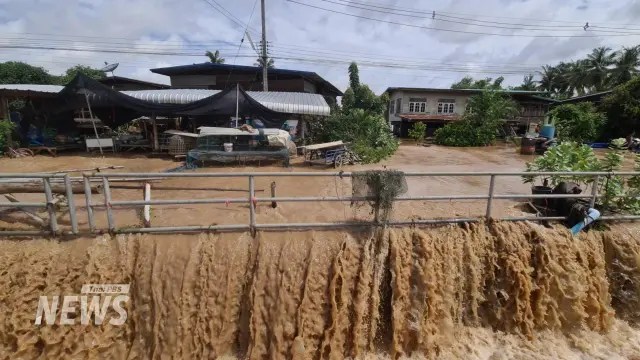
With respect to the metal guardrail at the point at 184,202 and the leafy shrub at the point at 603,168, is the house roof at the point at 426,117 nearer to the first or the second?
the leafy shrub at the point at 603,168

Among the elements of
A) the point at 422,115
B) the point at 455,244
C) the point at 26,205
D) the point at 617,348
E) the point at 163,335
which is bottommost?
the point at 617,348

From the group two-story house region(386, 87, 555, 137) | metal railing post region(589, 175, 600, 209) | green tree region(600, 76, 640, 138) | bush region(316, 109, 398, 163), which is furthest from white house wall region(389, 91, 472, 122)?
metal railing post region(589, 175, 600, 209)

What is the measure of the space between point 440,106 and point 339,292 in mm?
30151

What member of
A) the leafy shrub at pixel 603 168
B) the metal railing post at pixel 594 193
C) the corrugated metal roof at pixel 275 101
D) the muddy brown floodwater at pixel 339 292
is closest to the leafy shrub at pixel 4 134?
the corrugated metal roof at pixel 275 101

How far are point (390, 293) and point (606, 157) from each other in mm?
5177

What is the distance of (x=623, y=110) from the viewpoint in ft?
73.8

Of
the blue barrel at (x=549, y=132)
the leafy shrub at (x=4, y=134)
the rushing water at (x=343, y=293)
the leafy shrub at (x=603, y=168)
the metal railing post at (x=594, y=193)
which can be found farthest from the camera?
the blue barrel at (x=549, y=132)

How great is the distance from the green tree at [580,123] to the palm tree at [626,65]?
16.0 m

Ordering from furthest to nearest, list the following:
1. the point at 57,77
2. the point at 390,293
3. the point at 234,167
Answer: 1. the point at 57,77
2. the point at 234,167
3. the point at 390,293

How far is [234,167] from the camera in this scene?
11.9 meters

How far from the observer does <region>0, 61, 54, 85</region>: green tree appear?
34328mm

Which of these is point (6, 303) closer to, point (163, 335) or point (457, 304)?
point (163, 335)

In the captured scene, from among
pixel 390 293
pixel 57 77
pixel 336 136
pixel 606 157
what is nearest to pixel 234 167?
pixel 336 136

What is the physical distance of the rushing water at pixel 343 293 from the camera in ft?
15.3
